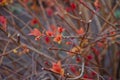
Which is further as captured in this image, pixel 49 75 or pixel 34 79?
pixel 49 75

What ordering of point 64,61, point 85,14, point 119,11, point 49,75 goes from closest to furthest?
point 49,75
point 64,61
point 85,14
point 119,11

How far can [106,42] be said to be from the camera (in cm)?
281

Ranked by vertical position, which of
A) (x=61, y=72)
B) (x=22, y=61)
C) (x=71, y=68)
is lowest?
(x=61, y=72)

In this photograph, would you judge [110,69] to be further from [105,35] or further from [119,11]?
[119,11]

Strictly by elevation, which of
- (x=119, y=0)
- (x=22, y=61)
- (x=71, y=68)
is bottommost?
(x=71, y=68)

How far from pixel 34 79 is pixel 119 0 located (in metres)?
1.12

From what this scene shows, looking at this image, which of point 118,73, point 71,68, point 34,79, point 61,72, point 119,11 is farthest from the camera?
point 119,11

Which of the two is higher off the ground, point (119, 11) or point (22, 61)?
point (119, 11)

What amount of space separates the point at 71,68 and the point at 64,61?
11.4 inches

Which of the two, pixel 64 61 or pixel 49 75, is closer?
pixel 49 75

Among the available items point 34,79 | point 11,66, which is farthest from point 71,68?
point 11,66

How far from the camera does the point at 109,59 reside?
12.0ft

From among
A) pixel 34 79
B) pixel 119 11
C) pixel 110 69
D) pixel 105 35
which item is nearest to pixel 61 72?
pixel 34 79

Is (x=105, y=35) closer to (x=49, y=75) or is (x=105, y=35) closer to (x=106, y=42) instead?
(x=106, y=42)
